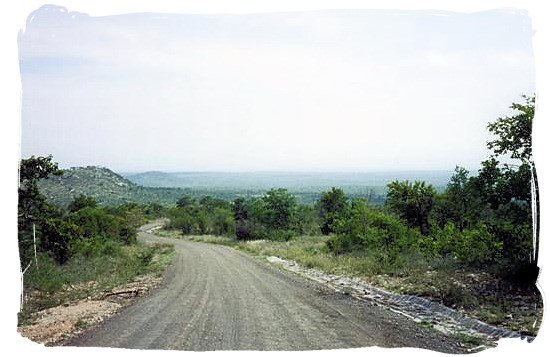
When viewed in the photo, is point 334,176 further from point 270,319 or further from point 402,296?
point 402,296

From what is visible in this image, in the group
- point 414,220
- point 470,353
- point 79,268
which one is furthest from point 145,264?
point 470,353

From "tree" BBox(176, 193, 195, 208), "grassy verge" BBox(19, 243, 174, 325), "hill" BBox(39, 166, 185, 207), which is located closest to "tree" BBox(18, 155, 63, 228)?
"hill" BBox(39, 166, 185, 207)

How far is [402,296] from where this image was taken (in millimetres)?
8180

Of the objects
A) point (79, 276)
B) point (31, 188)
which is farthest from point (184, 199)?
point (31, 188)

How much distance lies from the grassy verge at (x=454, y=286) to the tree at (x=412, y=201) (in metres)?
2.23

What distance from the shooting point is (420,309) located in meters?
6.95

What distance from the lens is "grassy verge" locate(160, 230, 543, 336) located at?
15.9ft

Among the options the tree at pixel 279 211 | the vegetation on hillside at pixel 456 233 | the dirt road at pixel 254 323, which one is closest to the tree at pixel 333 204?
the vegetation on hillside at pixel 456 233

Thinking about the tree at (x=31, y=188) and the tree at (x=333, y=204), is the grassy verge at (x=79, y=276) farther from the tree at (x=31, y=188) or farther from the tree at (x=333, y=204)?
the tree at (x=333, y=204)

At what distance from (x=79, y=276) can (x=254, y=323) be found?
18.7 feet

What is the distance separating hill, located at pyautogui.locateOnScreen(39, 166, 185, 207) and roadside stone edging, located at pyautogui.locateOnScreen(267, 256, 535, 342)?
4.52m

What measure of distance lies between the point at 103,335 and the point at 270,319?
2.15 m

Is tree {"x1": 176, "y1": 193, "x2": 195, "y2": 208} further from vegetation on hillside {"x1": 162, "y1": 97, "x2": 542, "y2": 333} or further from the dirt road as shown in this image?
vegetation on hillside {"x1": 162, "y1": 97, "x2": 542, "y2": 333}

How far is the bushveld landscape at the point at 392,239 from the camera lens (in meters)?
4.51
